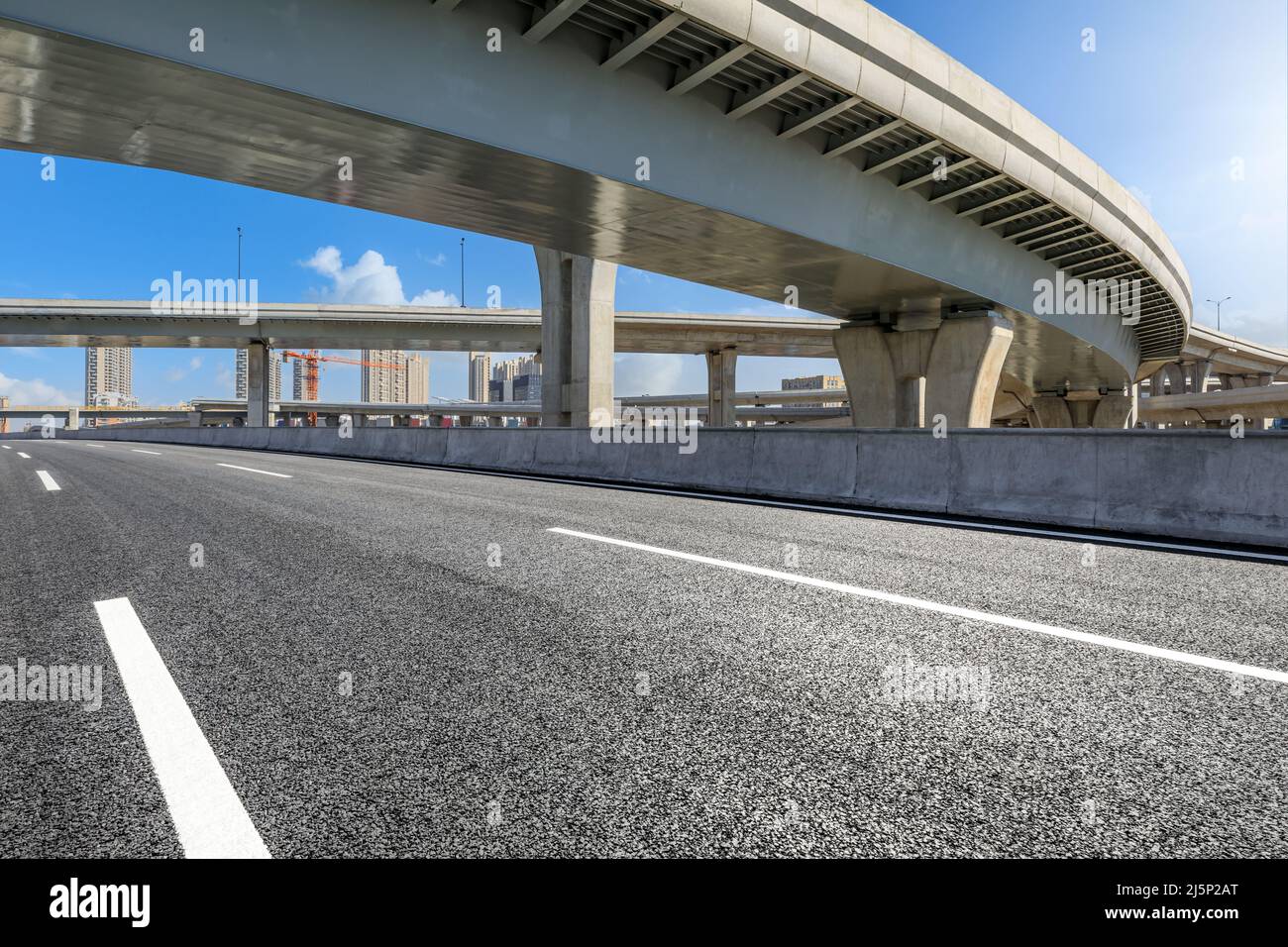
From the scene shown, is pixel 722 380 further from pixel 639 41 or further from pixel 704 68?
pixel 639 41

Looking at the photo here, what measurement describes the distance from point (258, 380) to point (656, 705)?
58.3 meters

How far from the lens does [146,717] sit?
2.72 meters

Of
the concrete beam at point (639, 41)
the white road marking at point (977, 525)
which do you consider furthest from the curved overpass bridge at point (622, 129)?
the white road marking at point (977, 525)

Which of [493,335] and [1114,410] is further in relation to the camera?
[493,335]

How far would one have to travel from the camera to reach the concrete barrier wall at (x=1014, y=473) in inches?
275

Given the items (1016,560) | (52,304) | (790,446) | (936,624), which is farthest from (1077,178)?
(52,304)

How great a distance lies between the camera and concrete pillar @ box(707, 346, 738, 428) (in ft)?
185

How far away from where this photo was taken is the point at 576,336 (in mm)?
27625

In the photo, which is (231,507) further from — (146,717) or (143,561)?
(146,717)

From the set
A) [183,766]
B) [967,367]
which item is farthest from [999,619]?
[967,367]

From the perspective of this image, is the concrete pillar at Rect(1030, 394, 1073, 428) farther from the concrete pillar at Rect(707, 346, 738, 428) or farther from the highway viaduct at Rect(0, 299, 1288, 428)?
the concrete pillar at Rect(707, 346, 738, 428)

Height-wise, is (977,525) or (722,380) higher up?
(722,380)

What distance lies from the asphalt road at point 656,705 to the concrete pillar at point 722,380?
166 ft

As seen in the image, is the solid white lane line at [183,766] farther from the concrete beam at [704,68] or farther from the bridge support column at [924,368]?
the bridge support column at [924,368]
